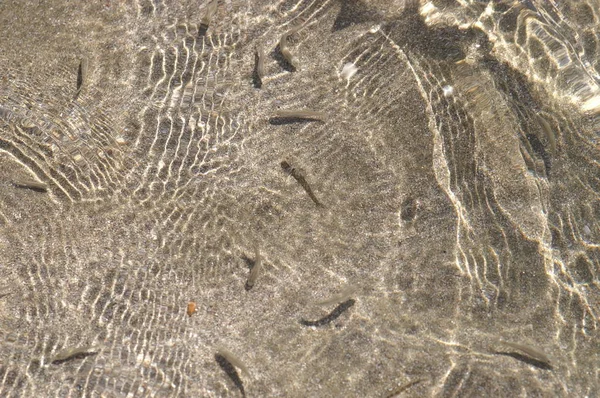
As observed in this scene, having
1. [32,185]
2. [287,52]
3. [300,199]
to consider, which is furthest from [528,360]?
[32,185]

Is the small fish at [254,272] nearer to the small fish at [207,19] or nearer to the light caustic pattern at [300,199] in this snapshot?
the light caustic pattern at [300,199]

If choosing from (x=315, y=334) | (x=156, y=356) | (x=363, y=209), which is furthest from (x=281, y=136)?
(x=156, y=356)

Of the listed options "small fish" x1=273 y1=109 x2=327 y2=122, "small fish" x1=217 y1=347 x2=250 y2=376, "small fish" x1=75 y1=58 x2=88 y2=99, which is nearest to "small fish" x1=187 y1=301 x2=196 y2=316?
"small fish" x1=217 y1=347 x2=250 y2=376

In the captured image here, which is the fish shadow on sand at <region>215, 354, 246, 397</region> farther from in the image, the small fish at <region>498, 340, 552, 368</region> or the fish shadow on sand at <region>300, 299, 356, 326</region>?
the small fish at <region>498, 340, 552, 368</region>

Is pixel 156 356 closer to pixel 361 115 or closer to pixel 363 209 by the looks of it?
pixel 363 209

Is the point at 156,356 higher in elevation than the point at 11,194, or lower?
lower

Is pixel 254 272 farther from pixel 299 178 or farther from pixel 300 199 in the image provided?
pixel 299 178
